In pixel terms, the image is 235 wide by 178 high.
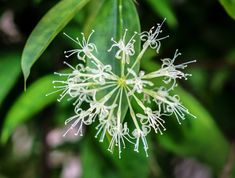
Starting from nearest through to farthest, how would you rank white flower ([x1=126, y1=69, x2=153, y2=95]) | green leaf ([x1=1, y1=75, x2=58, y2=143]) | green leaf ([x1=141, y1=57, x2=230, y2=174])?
white flower ([x1=126, y1=69, x2=153, y2=95])
green leaf ([x1=1, y1=75, x2=58, y2=143])
green leaf ([x1=141, y1=57, x2=230, y2=174])

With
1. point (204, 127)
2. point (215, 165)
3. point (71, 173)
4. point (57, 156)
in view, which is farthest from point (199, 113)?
point (71, 173)

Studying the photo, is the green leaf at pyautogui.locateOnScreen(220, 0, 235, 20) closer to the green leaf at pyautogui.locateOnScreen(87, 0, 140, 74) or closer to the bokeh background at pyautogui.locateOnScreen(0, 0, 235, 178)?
the green leaf at pyautogui.locateOnScreen(87, 0, 140, 74)

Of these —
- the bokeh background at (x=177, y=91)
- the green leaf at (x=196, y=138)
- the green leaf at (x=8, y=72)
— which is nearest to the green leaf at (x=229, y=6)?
the bokeh background at (x=177, y=91)

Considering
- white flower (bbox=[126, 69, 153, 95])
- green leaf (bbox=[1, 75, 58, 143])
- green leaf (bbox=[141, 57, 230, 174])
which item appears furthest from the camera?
green leaf (bbox=[141, 57, 230, 174])

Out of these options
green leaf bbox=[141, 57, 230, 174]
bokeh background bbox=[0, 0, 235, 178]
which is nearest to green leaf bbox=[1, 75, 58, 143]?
bokeh background bbox=[0, 0, 235, 178]

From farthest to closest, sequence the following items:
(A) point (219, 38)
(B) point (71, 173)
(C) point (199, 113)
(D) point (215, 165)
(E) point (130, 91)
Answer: (B) point (71, 173) → (A) point (219, 38) → (D) point (215, 165) → (C) point (199, 113) → (E) point (130, 91)

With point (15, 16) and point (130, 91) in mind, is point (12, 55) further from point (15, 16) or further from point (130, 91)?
point (130, 91)

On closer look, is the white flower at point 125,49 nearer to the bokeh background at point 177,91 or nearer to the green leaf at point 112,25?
the green leaf at point 112,25
